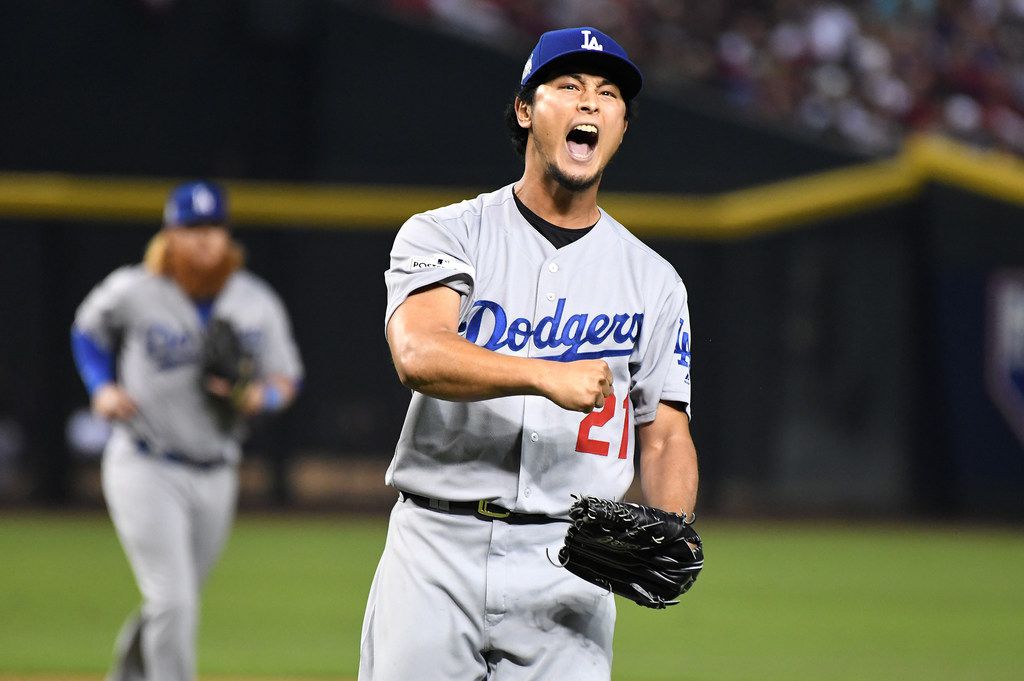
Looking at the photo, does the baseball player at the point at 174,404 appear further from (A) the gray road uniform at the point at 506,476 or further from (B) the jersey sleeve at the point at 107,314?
(A) the gray road uniform at the point at 506,476

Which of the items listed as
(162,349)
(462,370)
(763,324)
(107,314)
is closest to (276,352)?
(162,349)

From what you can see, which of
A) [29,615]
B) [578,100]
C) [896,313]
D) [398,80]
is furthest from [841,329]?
[578,100]

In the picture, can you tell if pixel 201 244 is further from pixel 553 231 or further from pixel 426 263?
pixel 426 263

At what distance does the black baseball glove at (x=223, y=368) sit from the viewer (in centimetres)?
504

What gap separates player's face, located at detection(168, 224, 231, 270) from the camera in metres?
5.01

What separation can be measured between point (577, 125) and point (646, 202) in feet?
28.6

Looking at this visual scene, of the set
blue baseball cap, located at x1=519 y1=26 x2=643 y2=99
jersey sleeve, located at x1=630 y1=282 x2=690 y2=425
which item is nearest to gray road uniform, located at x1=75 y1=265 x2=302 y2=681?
jersey sleeve, located at x1=630 y1=282 x2=690 y2=425

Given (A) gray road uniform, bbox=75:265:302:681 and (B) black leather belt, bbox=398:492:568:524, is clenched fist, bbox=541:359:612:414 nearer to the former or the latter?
(B) black leather belt, bbox=398:492:568:524

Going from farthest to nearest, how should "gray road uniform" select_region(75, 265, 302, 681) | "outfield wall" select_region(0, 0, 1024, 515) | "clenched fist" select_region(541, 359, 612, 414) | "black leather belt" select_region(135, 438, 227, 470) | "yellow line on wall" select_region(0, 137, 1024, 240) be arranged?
"yellow line on wall" select_region(0, 137, 1024, 240) → "outfield wall" select_region(0, 0, 1024, 515) → "black leather belt" select_region(135, 438, 227, 470) → "gray road uniform" select_region(75, 265, 302, 681) → "clenched fist" select_region(541, 359, 612, 414)

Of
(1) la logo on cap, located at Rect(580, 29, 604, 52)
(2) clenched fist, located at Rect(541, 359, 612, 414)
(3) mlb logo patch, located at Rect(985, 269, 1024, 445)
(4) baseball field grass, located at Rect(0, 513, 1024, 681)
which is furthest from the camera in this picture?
(3) mlb logo patch, located at Rect(985, 269, 1024, 445)

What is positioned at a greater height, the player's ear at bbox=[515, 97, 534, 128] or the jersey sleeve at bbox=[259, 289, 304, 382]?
the player's ear at bbox=[515, 97, 534, 128]

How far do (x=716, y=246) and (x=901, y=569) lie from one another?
3.48m

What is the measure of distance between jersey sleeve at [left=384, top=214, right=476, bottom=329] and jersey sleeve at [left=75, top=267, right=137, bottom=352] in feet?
9.29

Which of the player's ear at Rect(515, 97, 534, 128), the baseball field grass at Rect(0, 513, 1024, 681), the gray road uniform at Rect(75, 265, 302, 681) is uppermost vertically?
the player's ear at Rect(515, 97, 534, 128)
